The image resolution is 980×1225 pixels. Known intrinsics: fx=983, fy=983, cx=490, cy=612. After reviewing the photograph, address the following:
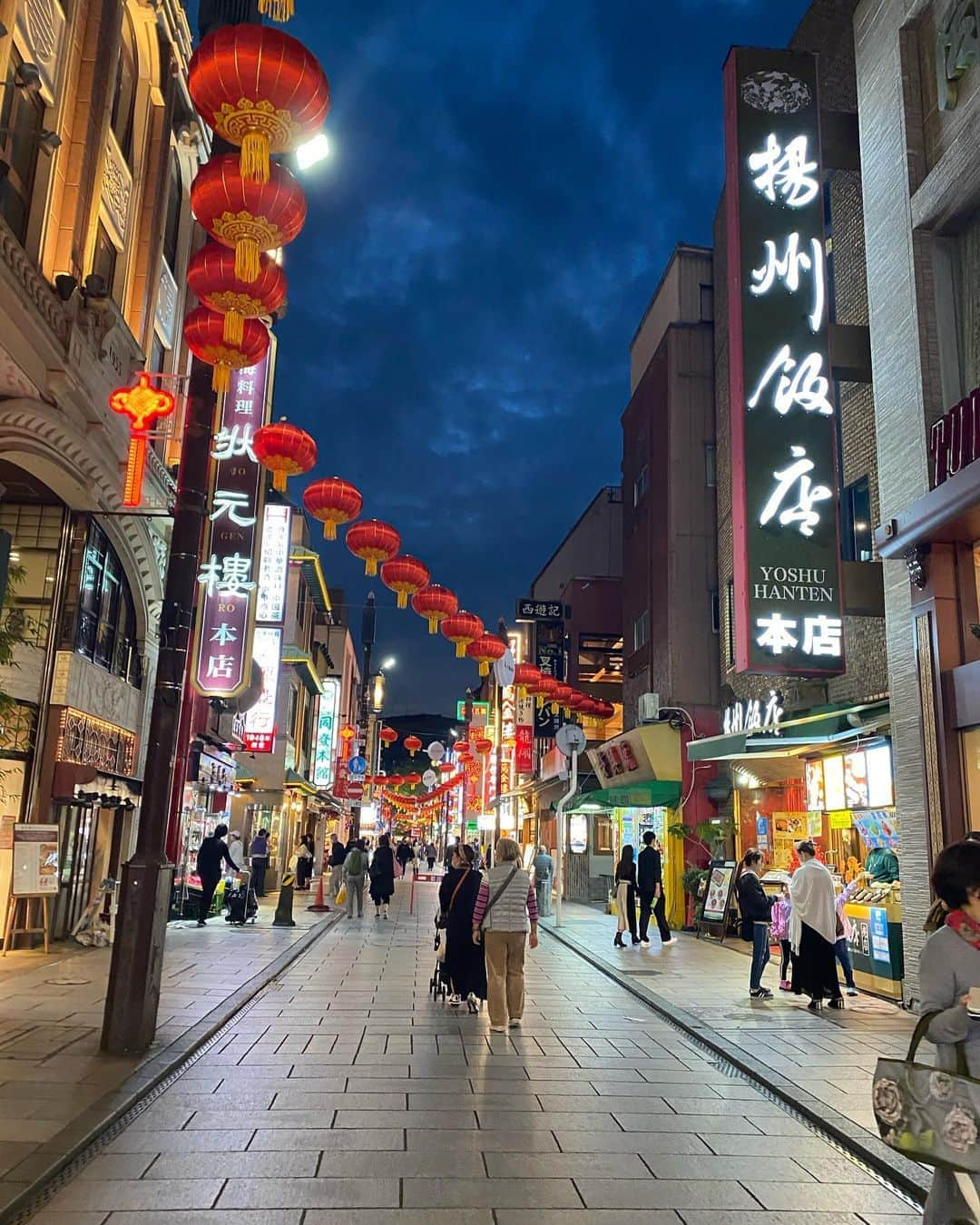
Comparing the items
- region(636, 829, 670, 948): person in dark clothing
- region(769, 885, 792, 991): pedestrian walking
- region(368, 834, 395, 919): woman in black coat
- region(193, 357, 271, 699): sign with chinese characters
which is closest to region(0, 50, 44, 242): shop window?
region(193, 357, 271, 699): sign with chinese characters

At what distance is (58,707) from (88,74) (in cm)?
939

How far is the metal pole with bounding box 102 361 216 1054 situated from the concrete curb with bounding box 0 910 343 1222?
1.46 feet

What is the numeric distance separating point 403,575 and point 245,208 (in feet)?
29.9

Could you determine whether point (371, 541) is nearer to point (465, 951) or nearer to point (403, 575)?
Result: point (403, 575)

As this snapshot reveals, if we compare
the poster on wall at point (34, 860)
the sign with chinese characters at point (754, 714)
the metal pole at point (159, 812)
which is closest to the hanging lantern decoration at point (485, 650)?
the sign with chinese characters at point (754, 714)

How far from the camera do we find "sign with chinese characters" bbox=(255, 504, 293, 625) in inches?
991

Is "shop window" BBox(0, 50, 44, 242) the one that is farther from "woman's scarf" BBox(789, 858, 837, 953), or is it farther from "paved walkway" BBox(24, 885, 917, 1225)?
"woman's scarf" BBox(789, 858, 837, 953)

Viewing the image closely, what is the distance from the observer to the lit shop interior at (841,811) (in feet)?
42.5

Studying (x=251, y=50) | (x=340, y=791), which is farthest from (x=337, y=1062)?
(x=340, y=791)

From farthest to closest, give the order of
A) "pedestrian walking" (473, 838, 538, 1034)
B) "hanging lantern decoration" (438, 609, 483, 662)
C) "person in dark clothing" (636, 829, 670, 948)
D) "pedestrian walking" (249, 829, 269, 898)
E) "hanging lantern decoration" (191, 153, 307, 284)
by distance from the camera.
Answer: "pedestrian walking" (249, 829, 269, 898)
"hanging lantern decoration" (438, 609, 483, 662)
"person in dark clothing" (636, 829, 670, 948)
"pedestrian walking" (473, 838, 538, 1034)
"hanging lantern decoration" (191, 153, 307, 284)

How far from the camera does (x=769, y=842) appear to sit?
1864 cm

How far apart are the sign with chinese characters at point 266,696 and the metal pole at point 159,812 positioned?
1653cm

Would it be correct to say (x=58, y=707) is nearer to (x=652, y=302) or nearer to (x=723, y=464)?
(x=723, y=464)

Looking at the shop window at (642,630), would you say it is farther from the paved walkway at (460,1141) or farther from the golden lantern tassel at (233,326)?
the golden lantern tassel at (233,326)
